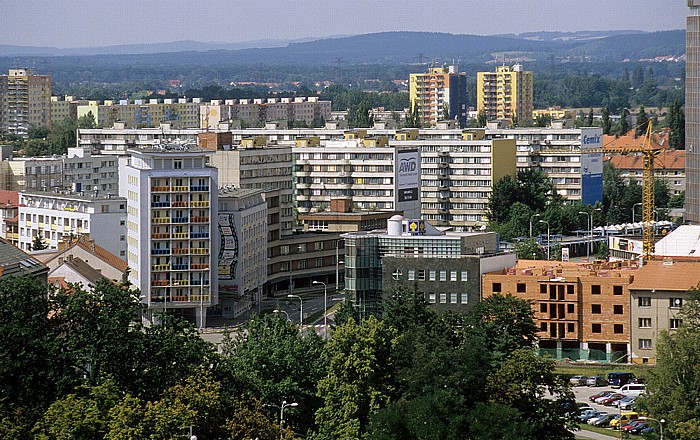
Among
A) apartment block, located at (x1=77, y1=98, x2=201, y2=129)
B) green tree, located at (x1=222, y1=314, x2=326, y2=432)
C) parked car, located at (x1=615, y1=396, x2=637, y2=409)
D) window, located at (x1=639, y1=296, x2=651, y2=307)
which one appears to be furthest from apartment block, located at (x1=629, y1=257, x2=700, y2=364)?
apartment block, located at (x1=77, y1=98, x2=201, y2=129)

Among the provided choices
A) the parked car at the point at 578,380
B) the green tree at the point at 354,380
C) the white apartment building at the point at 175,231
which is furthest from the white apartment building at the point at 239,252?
the green tree at the point at 354,380

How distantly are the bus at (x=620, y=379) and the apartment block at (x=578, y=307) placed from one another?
14.0 feet

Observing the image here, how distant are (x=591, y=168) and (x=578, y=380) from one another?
2366 inches

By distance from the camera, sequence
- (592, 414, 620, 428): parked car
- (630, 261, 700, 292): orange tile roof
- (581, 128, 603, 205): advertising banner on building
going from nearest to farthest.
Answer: (592, 414, 620, 428): parked car
(630, 261, 700, 292): orange tile roof
(581, 128, 603, 205): advertising banner on building

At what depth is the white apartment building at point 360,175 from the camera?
108m

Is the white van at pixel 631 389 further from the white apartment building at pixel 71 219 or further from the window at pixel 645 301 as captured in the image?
the white apartment building at pixel 71 219

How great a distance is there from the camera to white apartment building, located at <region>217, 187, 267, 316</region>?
8069 cm

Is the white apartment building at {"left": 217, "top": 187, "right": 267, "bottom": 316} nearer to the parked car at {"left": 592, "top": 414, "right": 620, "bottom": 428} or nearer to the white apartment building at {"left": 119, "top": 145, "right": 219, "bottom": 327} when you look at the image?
the white apartment building at {"left": 119, "top": 145, "right": 219, "bottom": 327}

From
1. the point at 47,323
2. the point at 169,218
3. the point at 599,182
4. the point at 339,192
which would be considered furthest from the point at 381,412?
the point at 599,182

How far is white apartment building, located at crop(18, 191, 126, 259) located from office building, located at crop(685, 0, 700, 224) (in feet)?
108

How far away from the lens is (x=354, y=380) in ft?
166

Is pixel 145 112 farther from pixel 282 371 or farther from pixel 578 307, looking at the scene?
pixel 282 371

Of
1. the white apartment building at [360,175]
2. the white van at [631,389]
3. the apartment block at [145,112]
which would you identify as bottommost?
the white van at [631,389]

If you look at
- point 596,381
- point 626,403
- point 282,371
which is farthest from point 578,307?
point 282,371
